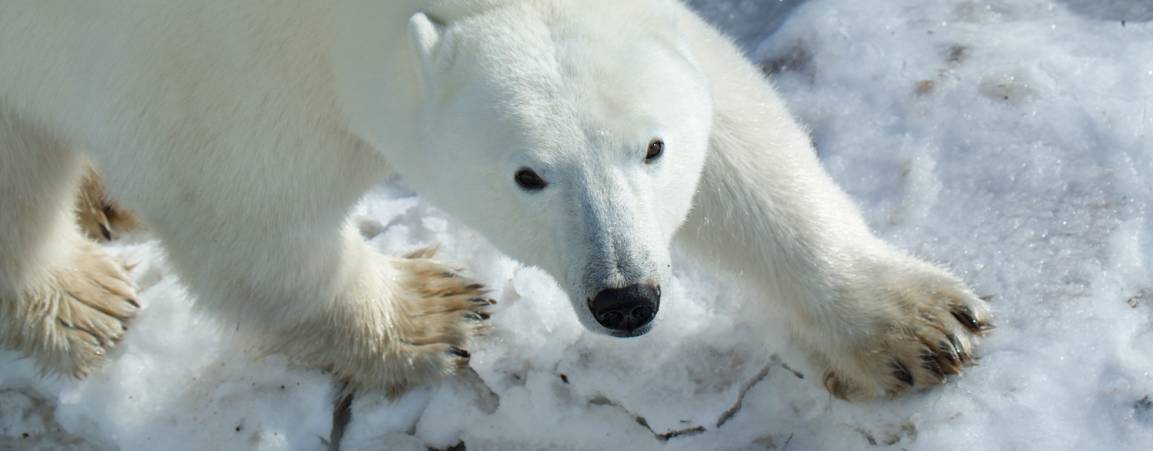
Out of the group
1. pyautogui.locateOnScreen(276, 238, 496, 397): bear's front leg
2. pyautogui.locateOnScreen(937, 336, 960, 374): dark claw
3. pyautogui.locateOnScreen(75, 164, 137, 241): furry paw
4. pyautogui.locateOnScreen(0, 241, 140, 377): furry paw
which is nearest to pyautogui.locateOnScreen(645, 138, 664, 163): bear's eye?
pyautogui.locateOnScreen(937, 336, 960, 374): dark claw

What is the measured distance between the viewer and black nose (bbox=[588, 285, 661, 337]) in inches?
93.7

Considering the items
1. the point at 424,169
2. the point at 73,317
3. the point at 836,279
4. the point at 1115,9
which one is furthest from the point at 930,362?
the point at 73,317

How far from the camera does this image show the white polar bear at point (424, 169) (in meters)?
2.42

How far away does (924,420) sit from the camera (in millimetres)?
3178

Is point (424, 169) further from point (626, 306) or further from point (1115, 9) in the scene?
point (1115, 9)

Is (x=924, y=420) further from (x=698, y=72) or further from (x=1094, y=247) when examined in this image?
(x=698, y=72)

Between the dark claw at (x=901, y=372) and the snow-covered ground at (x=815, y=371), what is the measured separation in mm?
73

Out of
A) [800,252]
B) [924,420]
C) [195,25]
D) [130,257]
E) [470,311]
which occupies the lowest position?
[130,257]

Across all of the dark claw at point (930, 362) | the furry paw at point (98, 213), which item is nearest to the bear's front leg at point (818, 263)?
the dark claw at point (930, 362)

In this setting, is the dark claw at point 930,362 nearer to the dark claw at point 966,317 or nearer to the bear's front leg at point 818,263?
the bear's front leg at point 818,263

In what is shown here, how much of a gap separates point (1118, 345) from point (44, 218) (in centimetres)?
267

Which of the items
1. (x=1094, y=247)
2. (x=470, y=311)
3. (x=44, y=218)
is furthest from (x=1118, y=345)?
(x=44, y=218)

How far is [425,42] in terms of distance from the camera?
2.47 meters

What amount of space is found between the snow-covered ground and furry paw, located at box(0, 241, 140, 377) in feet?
0.19
